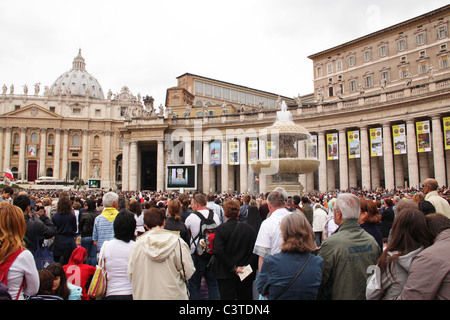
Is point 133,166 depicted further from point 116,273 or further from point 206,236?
point 116,273

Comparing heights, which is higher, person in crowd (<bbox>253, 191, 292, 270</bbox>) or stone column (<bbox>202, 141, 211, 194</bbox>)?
stone column (<bbox>202, 141, 211, 194</bbox>)

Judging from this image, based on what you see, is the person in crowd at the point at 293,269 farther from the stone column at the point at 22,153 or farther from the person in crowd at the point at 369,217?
the stone column at the point at 22,153

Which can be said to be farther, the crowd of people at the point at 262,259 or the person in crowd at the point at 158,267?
the person in crowd at the point at 158,267

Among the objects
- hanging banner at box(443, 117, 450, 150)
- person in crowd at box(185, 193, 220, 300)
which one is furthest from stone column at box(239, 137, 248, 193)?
person in crowd at box(185, 193, 220, 300)

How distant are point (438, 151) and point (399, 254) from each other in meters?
32.9

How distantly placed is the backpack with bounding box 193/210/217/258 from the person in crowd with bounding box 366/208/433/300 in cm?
353

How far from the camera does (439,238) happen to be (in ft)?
11.2

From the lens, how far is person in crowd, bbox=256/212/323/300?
3.92 meters

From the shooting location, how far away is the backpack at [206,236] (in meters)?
6.71

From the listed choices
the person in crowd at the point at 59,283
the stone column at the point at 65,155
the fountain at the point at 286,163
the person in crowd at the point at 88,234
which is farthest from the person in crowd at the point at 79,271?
the stone column at the point at 65,155

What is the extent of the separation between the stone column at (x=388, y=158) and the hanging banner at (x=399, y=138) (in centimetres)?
64

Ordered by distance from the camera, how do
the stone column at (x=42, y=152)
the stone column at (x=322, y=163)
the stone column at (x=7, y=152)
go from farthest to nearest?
the stone column at (x=42, y=152)
the stone column at (x=7, y=152)
the stone column at (x=322, y=163)

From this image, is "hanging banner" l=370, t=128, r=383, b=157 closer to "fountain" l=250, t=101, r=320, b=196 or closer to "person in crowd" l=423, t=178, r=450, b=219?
"fountain" l=250, t=101, r=320, b=196
